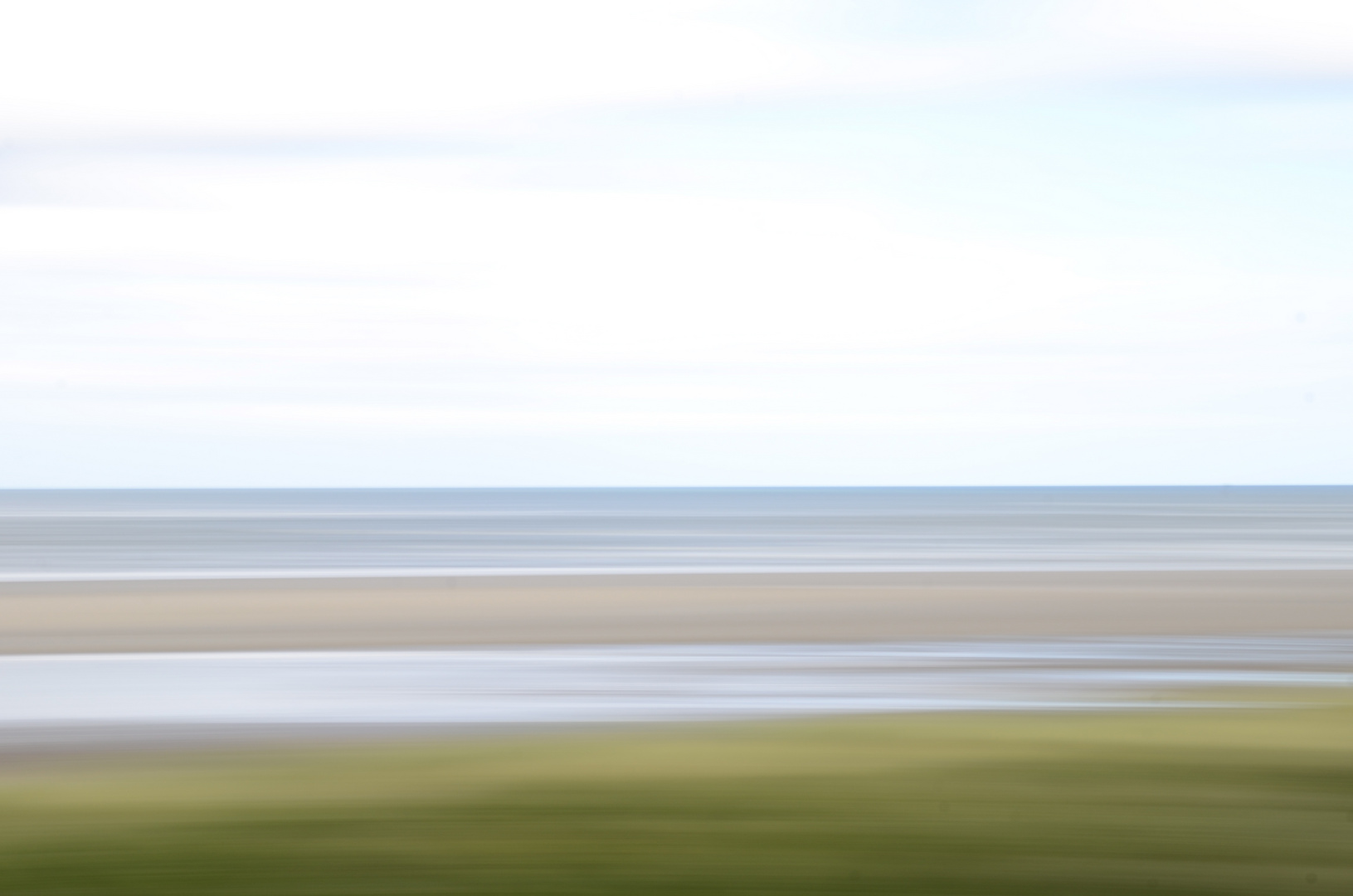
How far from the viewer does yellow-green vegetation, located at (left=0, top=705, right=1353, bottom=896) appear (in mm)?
6031

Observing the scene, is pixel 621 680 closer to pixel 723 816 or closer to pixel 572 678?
pixel 572 678

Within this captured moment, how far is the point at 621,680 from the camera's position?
14344mm

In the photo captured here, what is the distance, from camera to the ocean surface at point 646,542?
35875mm

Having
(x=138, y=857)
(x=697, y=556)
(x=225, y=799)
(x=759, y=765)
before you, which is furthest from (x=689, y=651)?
(x=697, y=556)

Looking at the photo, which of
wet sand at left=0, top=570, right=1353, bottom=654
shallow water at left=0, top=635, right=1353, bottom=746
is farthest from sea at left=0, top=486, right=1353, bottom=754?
wet sand at left=0, top=570, right=1353, bottom=654

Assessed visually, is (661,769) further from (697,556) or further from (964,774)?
(697,556)

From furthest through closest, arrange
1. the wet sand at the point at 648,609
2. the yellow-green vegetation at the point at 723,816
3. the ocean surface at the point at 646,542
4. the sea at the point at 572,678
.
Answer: the ocean surface at the point at 646,542, the wet sand at the point at 648,609, the sea at the point at 572,678, the yellow-green vegetation at the point at 723,816

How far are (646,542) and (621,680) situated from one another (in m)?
35.8

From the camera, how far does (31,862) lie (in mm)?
6316

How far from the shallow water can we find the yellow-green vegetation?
7.81 feet

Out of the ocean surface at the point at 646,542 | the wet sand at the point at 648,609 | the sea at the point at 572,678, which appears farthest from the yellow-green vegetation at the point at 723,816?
A: the ocean surface at the point at 646,542

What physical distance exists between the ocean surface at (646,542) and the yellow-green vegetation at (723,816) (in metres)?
24.2

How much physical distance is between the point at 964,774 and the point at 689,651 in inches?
365

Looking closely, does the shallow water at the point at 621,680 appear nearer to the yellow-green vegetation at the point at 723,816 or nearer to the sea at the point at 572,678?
the sea at the point at 572,678
